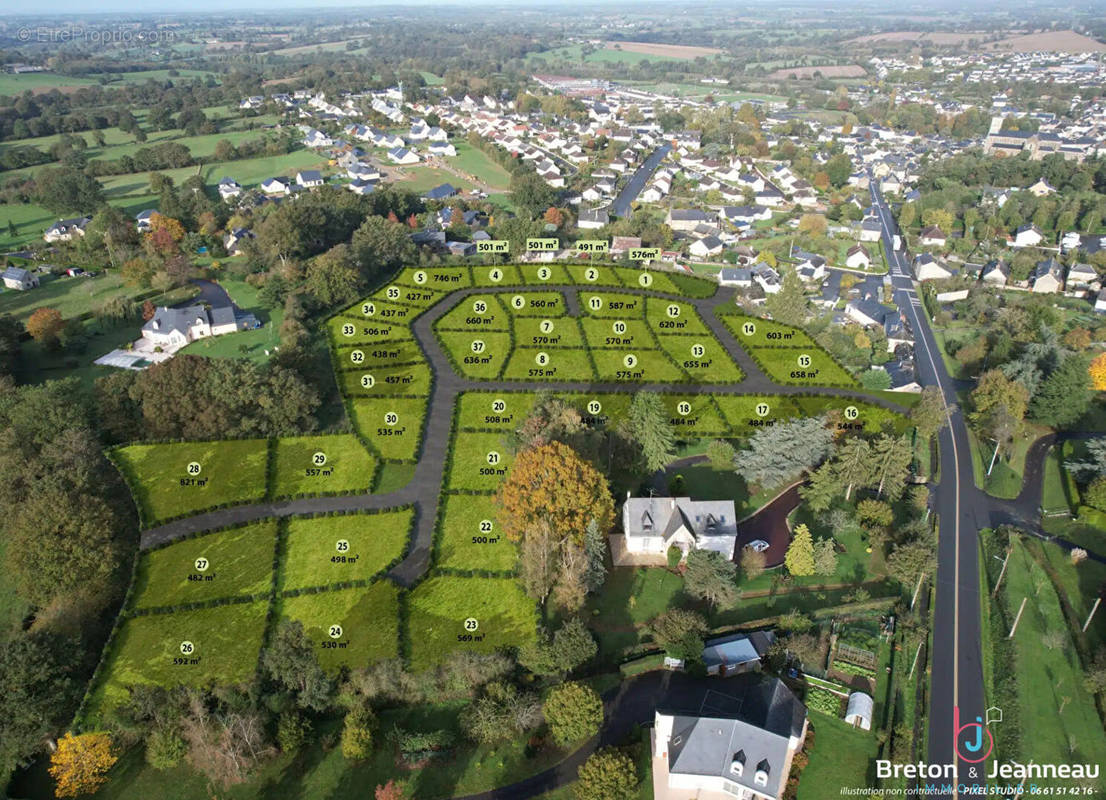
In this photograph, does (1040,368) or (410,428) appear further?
(1040,368)

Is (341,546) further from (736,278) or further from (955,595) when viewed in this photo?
(736,278)

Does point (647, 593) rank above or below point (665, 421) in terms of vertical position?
below

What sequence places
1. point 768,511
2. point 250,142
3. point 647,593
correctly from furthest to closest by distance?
point 250,142, point 768,511, point 647,593

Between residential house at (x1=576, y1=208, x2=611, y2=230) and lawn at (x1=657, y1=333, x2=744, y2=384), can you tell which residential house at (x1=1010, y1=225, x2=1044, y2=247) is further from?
lawn at (x1=657, y1=333, x2=744, y2=384)

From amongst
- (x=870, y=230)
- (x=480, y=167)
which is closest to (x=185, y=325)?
(x=480, y=167)

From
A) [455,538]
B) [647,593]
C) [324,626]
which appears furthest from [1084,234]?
[324,626]

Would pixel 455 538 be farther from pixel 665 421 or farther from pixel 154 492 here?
pixel 154 492
